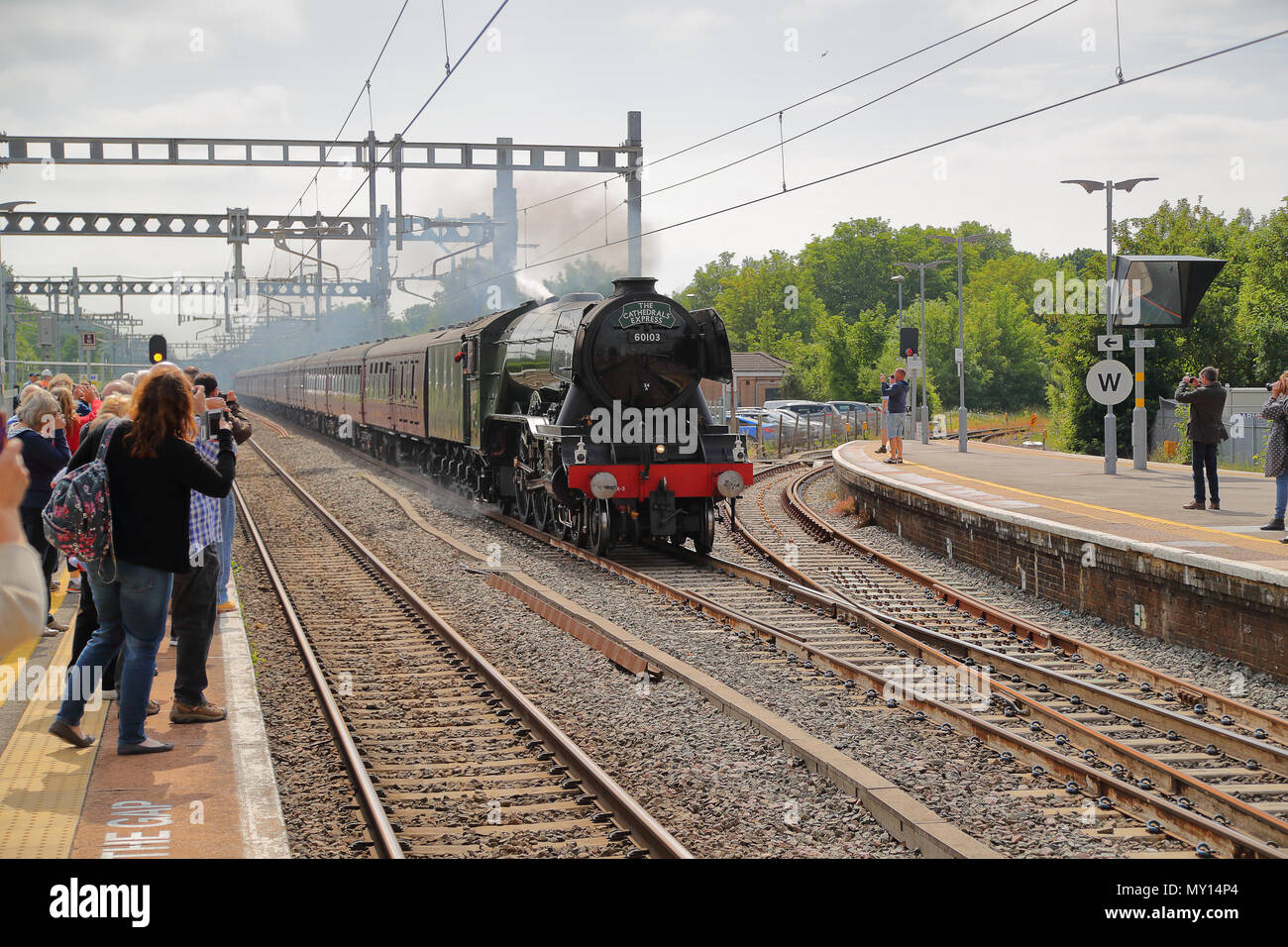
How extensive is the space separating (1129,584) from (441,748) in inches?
270

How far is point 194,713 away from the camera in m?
7.18

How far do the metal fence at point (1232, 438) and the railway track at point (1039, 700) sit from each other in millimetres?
15352

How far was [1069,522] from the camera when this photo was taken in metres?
13.4

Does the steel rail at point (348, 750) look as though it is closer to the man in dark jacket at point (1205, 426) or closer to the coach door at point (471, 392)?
the coach door at point (471, 392)

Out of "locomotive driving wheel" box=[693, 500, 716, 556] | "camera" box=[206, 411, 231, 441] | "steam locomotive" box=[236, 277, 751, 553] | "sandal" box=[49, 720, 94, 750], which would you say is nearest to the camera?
"sandal" box=[49, 720, 94, 750]

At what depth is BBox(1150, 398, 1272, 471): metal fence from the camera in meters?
27.8

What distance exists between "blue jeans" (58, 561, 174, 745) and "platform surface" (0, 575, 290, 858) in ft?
→ 0.70

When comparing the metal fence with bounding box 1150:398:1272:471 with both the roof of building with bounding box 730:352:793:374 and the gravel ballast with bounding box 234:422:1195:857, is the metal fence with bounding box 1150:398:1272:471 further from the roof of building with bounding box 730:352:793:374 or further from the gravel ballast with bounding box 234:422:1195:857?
the roof of building with bounding box 730:352:793:374

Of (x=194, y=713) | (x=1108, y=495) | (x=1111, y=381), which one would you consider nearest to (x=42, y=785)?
(x=194, y=713)

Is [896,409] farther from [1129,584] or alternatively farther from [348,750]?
[348,750]

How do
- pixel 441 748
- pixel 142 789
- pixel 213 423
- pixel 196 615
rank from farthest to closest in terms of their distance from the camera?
pixel 441 748 → pixel 213 423 → pixel 196 615 → pixel 142 789

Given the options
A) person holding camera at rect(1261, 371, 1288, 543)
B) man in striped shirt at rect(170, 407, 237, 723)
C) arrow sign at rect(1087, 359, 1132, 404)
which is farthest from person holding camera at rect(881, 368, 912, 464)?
man in striped shirt at rect(170, 407, 237, 723)
